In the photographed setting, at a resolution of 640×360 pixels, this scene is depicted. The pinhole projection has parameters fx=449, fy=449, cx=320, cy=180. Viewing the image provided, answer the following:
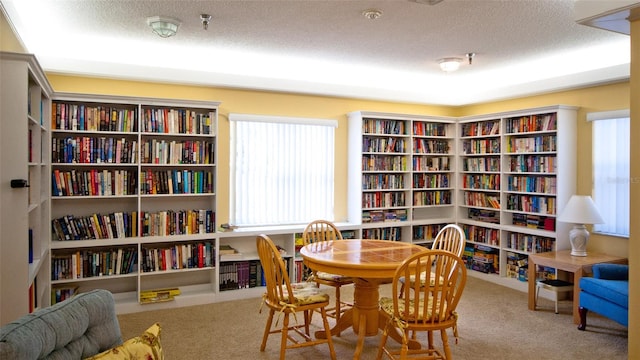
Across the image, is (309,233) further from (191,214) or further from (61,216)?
(61,216)

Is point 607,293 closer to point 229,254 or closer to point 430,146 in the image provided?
point 430,146

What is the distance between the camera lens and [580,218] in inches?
174

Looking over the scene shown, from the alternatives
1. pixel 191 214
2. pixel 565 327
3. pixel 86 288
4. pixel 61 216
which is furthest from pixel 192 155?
pixel 565 327

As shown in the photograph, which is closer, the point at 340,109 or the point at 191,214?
the point at 191,214

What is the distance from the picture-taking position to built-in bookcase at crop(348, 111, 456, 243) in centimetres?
577

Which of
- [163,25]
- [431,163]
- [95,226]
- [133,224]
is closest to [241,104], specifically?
[163,25]

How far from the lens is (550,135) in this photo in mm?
5129

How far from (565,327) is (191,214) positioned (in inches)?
148

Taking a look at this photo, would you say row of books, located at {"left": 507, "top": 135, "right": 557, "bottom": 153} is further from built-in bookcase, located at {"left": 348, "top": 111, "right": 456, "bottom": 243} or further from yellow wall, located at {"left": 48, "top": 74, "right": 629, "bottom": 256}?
built-in bookcase, located at {"left": 348, "top": 111, "right": 456, "bottom": 243}

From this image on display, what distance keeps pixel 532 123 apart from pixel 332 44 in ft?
8.60

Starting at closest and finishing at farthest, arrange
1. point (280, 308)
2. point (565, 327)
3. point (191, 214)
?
point (280, 308), point (565, 327), point (191, 214)

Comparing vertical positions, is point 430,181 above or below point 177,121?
below

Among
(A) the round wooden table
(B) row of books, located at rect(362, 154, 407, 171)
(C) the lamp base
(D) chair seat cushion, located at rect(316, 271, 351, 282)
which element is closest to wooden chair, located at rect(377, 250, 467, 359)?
(A) the round wooden table

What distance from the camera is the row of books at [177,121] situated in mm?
4547
